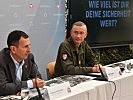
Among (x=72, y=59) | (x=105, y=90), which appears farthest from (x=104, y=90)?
(x=72, y=59)

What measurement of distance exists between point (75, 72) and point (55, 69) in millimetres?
339

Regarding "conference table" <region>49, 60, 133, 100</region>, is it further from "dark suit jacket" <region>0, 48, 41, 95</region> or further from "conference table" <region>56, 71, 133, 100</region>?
"dark suit jacket" <region>0, 48, 41, 95</region>

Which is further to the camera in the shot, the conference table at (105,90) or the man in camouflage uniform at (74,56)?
the man in camouflage uniform at (74,56)

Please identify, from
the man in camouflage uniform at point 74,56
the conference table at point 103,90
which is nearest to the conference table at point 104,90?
the conference table at point 103,90

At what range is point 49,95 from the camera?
2.43m

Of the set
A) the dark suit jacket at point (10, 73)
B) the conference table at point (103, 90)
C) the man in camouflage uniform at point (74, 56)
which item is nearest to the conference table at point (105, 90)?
the conference table at point (103, 90)

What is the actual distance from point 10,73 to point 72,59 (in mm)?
1040

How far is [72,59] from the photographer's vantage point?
3859mm

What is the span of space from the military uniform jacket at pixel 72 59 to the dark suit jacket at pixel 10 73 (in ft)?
1.62

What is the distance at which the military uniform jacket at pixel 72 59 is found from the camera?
3.64 metres

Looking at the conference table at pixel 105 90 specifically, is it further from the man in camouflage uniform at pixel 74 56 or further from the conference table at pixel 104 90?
the man in camouflage uniform at pixel 74 56

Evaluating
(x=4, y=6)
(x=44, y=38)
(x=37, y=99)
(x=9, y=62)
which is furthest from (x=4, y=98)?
(x=44, y=38)

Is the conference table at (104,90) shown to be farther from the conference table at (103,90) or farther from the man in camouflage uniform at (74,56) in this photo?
the man in camouflage uniform at (74,56)

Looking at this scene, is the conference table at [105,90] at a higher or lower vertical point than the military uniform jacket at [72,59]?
lower
